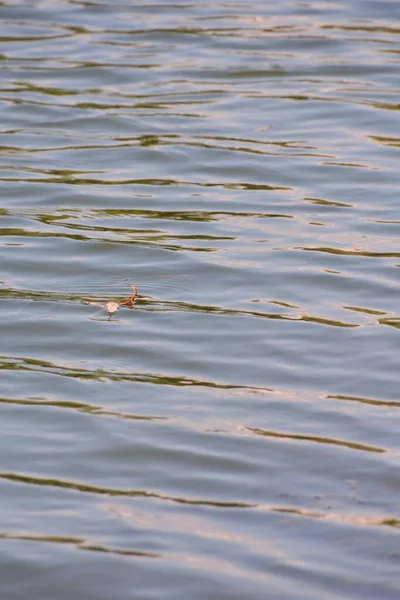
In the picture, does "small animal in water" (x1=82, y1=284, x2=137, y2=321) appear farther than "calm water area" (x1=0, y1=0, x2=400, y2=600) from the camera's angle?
Yes

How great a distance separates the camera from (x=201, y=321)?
4.27 m

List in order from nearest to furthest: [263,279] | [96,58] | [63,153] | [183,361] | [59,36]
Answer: [183,361] → [263,279] → [63,153] → [96,58] → [59,36]

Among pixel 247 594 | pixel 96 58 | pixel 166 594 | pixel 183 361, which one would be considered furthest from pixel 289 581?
pixel 96 58

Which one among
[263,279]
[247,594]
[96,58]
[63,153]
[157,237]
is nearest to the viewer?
[247,594]

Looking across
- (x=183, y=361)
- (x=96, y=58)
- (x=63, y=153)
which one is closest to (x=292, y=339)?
(x=183, y=361)

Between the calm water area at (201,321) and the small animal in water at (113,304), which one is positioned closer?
the calm water area at (201,321)

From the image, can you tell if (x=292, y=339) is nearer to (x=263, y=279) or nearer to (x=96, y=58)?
(x=263, y=279)

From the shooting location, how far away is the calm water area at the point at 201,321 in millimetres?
2963

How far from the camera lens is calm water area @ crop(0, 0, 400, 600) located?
2.96 m

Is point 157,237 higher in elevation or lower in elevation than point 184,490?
higher

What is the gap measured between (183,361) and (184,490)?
2.66 ft

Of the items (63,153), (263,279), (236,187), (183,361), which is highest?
(63,153)

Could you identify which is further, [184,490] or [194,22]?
[194,22]

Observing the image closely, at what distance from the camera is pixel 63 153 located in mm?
6180
